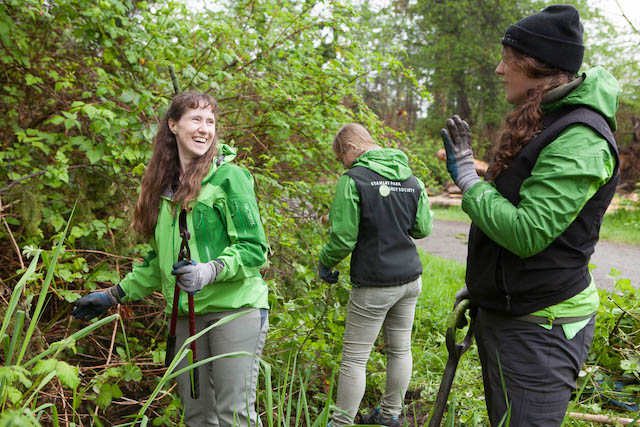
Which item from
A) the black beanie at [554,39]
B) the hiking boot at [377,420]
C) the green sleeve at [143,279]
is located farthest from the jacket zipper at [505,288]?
the hiking boot at [377,420]

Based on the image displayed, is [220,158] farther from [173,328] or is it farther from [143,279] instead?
[173,328]

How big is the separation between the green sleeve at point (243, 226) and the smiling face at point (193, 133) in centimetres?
22

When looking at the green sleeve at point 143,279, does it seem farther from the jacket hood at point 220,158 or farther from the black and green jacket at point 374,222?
the black and green jacket at point 374,222

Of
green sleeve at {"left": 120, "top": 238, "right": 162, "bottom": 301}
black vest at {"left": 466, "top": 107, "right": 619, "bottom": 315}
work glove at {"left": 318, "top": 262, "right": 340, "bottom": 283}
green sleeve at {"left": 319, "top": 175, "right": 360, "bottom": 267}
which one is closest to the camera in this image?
black vest at {"left": 466, "top": 107, "right": 619, "bottom": 315}

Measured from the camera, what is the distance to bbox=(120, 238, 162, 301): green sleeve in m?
2.44

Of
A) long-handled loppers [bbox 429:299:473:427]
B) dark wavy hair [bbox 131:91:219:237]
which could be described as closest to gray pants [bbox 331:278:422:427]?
long-handled loppers [bbox 429:299:473:427]

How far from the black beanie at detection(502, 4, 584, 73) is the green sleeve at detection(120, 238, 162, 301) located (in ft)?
6.15

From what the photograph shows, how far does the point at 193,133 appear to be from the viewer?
93.6 inches

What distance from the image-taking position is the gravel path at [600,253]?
6829 mm

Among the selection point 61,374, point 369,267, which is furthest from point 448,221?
point 61,374

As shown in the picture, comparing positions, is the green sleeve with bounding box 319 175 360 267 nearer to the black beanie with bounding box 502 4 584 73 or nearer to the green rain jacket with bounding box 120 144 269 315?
the green rain jacket with bounding box 120 144 269 315

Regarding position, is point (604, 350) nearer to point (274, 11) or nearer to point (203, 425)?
point (203, 425)

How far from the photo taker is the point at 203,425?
94.9 inches

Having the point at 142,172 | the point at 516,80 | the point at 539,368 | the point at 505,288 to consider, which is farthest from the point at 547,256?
the point at 142,172
